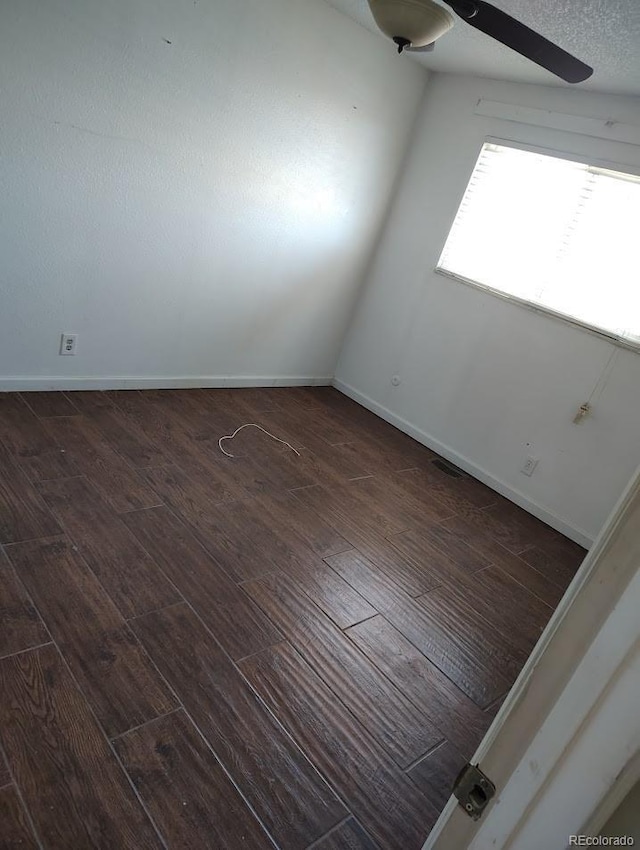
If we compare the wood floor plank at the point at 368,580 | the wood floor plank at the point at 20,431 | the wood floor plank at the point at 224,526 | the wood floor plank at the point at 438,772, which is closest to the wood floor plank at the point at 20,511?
the wood floor plank at the point at 20,431

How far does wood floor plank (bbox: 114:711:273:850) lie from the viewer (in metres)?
1.34

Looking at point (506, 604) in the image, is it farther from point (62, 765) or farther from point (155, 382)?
point (155, 382)

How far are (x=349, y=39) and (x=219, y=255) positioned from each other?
1447 mm

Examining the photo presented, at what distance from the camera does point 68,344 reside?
307cm

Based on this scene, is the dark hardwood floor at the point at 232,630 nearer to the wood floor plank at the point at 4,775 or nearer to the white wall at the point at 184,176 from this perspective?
the wood floor plank at the point at 4,775

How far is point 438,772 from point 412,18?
221 centimetres

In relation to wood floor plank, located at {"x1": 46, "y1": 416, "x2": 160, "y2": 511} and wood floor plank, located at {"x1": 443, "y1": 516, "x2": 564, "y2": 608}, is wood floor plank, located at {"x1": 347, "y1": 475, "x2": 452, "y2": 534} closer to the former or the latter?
wood floor plank, located at {"x1": 443, "y1": 516, "x2": 564, "y2": 608}

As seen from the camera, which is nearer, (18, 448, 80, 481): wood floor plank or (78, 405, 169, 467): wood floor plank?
(18, 448, 80, 481): wood floor plank

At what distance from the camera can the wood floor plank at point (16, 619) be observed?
1.66m

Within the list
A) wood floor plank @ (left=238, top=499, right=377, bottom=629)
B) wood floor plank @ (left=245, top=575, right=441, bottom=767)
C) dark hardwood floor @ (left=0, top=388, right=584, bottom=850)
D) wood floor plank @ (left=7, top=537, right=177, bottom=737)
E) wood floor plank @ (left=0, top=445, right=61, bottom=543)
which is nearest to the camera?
dark hardwood floor @ (left=0, top=388, right=584, bottom=850)

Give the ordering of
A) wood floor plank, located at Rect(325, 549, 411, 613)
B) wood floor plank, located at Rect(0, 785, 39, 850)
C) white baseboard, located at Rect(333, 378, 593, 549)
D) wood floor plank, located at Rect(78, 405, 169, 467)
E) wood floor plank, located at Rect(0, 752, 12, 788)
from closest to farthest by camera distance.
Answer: wood floor plank, located at Rect(0, 785, 39, 850) → wood floor plank, located at Rect(0, 752, 12, 788) → wood floor plank, located at Rect(325, 549, 411, 613) → wood floor plank, located at Rect(78, 405, 169, 467) → white baseboard, located at Rect(333, 378, 593, 549)

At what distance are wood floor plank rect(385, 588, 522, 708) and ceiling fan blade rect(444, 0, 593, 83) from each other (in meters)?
2.03

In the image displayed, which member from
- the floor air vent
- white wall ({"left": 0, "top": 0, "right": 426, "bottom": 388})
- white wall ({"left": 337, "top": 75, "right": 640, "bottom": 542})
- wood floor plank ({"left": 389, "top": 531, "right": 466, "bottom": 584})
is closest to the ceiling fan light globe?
white wall ({"left": 0, "top": 0, "right": 426, "bottom": 388})

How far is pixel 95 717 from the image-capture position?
59.9 inches
